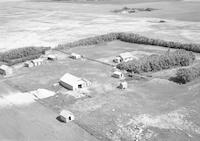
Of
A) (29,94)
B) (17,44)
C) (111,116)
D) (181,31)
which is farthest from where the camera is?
(181,31)

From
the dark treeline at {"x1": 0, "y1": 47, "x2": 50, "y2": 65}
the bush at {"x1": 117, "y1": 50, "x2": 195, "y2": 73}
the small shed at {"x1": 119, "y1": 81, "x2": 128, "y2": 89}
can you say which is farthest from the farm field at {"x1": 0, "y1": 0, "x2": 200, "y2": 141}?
the dark treeline at {"x1": 0, "y1": 47, "x2": 50, "y2": 65}

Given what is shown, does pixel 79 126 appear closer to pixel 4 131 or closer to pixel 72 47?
pixel 4 131

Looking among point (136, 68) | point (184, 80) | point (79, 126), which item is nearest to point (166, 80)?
point (184, 80)

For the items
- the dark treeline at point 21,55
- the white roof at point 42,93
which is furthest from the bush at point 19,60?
the white roof at point 42,93

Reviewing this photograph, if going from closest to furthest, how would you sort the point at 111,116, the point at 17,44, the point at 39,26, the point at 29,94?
1. the point at 111,116
2. the point at 29,94
3. the point at 17,44
4. the point at 39,26

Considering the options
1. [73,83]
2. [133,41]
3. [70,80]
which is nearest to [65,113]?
[73,83]

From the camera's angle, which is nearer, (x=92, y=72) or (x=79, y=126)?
(x=79, y=126)

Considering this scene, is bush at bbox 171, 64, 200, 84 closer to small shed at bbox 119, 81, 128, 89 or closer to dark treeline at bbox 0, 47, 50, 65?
small shed at bbox 119, 81, 128, 89
